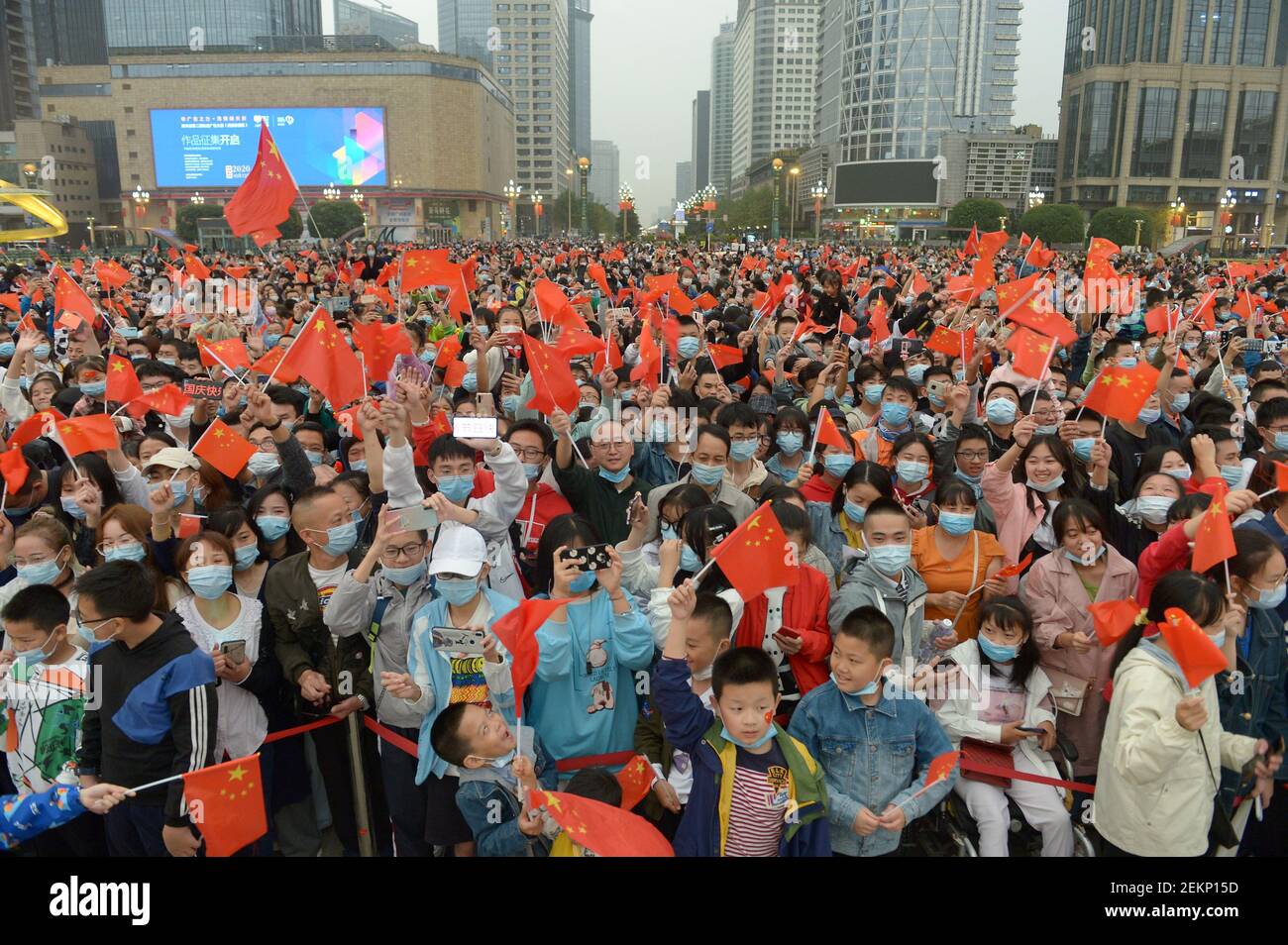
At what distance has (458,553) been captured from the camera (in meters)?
3.53

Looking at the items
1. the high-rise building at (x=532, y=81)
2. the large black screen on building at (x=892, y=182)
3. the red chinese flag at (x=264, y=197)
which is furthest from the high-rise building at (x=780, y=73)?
the red chinese flag at (x=264, y=197)

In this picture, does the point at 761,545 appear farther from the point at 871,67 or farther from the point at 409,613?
the point at 871,67

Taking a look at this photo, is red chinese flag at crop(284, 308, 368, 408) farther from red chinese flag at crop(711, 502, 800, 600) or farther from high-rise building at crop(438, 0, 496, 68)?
high-rise building at crop(438, 0, 496, 68)

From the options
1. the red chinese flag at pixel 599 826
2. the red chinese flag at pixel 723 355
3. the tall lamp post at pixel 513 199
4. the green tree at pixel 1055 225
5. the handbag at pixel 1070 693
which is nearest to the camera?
the red chinese flag at pixel 599 826

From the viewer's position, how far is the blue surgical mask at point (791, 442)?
18.7ft

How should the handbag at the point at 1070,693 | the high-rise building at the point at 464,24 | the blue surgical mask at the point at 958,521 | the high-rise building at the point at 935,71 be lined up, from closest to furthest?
the handbag at the point at 1070,693, the blue surgical mask at the point at 958,521, the high-rise building at the point at 935,71, the high-rise building at the point at 464,24

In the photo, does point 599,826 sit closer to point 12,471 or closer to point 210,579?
point 210,579

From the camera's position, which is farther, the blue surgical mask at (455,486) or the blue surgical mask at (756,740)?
the blue surgical mask at (455,486)

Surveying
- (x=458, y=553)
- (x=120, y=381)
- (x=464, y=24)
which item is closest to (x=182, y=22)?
(x=464, y=24)

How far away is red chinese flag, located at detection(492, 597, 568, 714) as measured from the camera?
9.96ft

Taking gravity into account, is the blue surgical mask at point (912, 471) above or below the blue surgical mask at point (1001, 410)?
below

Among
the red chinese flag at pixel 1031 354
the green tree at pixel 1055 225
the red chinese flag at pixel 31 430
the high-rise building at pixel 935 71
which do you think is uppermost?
the high-rise building at pixel 935 71

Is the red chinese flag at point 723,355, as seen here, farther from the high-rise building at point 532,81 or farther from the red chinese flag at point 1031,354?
the high-rise building at point 532,81

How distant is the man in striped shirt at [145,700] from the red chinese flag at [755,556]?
1.90 metres
